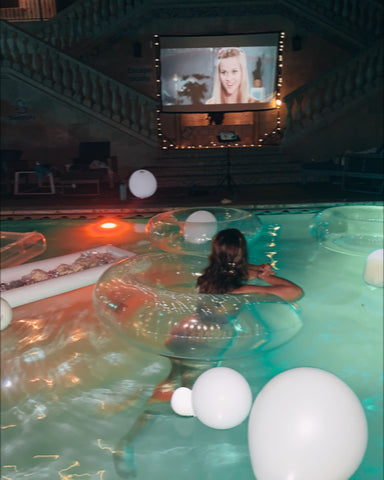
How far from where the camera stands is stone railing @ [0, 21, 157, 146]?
10.2 meters

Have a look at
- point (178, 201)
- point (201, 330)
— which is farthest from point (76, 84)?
point (201, 330)

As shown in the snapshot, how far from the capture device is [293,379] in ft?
5.47

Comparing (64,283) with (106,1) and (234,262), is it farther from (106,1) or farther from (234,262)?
(106,1)

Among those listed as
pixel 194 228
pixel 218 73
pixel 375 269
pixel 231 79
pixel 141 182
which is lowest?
pixel 375 269

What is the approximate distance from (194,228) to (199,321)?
2529 millimetres

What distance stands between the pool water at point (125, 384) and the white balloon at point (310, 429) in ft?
3.36

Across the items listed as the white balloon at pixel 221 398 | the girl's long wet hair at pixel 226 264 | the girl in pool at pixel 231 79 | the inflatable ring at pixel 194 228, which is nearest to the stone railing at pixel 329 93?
the girl in pool at pixel 231 79

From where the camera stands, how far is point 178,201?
830 centimetres

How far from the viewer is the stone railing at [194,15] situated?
11.1m

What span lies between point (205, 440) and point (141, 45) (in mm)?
11047

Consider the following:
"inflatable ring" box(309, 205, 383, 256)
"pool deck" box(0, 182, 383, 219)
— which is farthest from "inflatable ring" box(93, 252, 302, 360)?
"pool deck" box(0, 182, 383, 219)

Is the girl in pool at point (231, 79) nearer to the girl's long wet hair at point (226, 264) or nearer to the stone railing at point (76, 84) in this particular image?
the stone railing at point (76, 84)

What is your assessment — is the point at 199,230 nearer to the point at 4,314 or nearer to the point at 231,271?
the point at 231,271

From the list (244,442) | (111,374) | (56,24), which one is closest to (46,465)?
(111,374)
